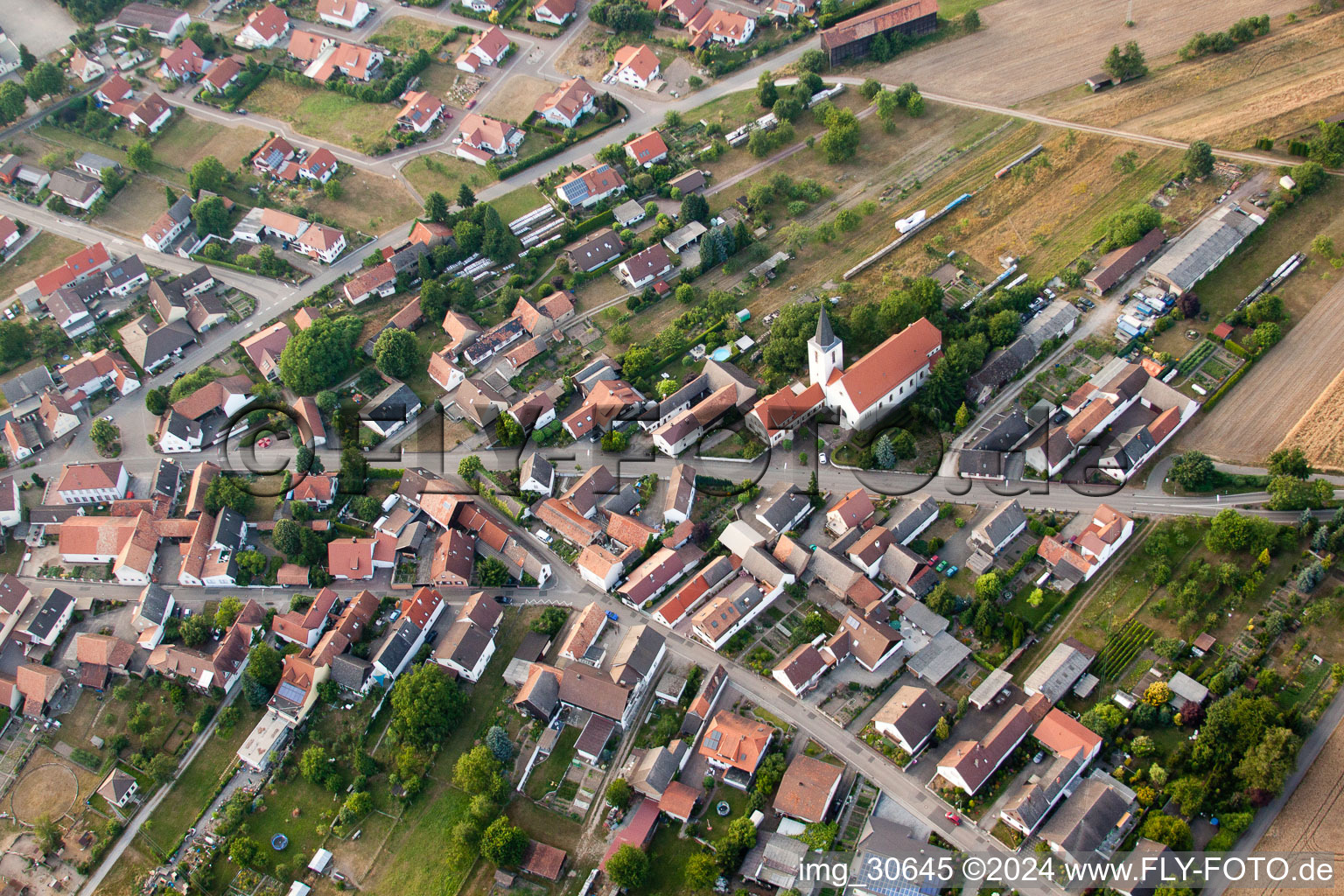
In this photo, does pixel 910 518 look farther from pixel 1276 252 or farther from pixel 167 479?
pixel 167 479

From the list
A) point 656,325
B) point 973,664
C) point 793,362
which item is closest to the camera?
point 973,664

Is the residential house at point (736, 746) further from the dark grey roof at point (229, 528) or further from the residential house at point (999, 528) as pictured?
the dark grey roof at point (229, 528)

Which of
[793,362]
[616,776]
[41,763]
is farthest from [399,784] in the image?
[793,362]

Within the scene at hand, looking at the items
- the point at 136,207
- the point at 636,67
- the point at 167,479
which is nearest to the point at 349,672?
the point at 167,479

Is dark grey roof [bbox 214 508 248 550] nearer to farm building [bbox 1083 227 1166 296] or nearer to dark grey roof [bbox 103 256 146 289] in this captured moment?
dark grey roof [bbox 103 256 146 289]

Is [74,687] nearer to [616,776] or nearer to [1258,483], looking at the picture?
[616,776]

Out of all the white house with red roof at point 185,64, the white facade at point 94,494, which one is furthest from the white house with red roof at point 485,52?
the white facade at point 94,494
